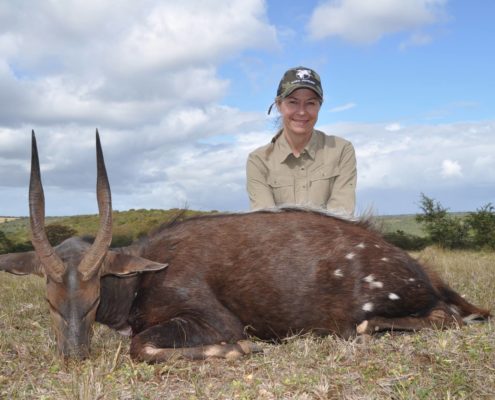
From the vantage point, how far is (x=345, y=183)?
6.65 m

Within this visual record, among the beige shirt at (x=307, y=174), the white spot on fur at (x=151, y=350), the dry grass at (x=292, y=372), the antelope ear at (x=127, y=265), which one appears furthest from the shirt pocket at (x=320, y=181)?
the white spot on fur at (x=151, y=350)

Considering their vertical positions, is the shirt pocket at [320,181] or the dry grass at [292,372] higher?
the shirt pocket at [320,181]

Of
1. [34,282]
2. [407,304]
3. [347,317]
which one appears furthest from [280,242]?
[34,282]

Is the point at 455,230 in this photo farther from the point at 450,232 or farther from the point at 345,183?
the point at 345,183

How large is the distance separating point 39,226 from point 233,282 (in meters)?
1.53

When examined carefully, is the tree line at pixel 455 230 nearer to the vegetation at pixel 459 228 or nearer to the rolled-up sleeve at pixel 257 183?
the vegetation at pixel 459 228

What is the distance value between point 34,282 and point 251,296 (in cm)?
555

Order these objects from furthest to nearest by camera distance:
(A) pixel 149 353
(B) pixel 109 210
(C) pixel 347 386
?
(B) pixel 109 210 < (A) pixel 149 353 < (C) pixel 347 386

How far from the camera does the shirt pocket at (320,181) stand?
6.65 metres

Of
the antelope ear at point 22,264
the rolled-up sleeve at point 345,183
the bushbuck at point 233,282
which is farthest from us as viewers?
the rolled-up sleeve at point 345,183

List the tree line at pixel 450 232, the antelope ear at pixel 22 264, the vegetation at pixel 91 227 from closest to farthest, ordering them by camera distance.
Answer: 1. the antelope ear at pixel 22 264
2. the vegetation at pixel 91 227
3. the tree line at pixel 450 232

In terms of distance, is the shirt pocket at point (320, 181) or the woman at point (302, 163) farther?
the shirt pocket at point (320, 181)

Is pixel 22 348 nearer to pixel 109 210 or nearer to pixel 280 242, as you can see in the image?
pixel 109 210

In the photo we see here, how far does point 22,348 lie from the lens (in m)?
4.65
